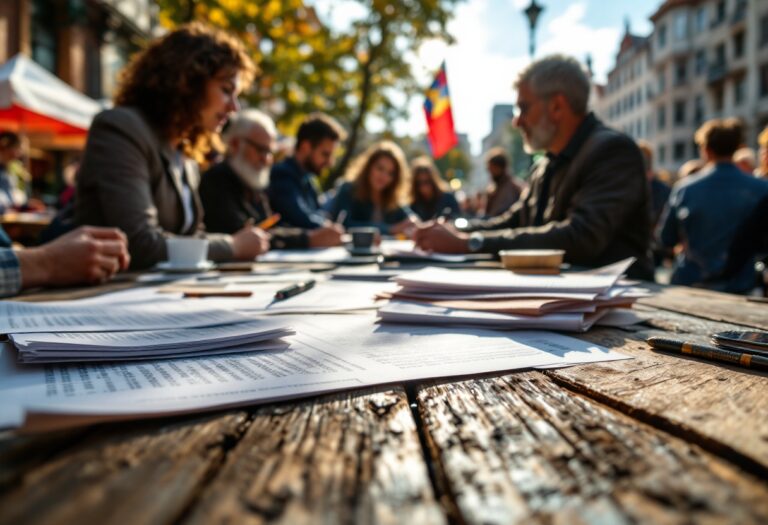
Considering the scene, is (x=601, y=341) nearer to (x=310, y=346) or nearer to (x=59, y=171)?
(x=310, y=346)

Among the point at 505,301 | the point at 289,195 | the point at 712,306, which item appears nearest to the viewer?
the point at 505,301

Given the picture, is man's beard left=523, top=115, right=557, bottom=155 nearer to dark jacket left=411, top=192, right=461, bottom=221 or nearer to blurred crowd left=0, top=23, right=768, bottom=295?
blurred crowd left=0, top=23, right=768, bottom=295

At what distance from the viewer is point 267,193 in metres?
4.43

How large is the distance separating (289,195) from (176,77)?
6.55ft

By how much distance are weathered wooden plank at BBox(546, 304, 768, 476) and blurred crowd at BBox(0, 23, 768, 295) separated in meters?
1.33

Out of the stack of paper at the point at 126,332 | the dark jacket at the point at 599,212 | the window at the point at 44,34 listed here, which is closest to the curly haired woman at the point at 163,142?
the stack of paper at the point at 126,332

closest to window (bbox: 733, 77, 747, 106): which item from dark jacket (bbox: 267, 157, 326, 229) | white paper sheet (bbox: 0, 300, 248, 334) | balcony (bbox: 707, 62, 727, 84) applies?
balcony (bbox: 707, 62, 727, 84)

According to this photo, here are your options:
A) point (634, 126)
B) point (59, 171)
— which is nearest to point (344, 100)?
point (59, 171)

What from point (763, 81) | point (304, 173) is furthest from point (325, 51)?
point (763, 81)

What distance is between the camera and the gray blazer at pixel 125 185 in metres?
1.94

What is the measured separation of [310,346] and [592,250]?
1806 mm

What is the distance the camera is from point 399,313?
895mm

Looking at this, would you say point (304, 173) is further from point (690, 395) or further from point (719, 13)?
point (719, 13)

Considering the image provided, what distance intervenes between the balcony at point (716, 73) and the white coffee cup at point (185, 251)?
106ft
